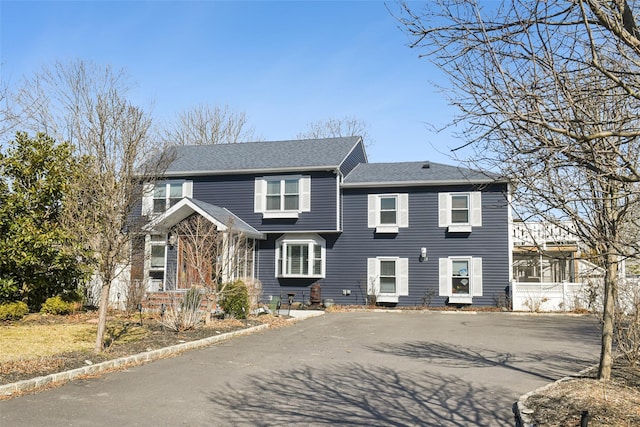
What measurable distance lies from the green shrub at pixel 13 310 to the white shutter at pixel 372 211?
47.1 ft

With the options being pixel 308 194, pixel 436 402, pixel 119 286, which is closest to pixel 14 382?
pixel 436 402

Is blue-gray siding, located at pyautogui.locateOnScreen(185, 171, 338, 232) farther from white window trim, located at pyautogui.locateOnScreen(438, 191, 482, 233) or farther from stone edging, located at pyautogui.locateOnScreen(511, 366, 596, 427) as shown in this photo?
stone edging, located at pyautogui.locateOnScreen(511, 366, 596, 427)

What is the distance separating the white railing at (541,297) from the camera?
22531 mm

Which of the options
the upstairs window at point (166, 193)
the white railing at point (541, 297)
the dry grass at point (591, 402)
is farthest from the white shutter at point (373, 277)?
the dry grass at point (591, 402)

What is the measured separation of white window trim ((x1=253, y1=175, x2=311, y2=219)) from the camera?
24.8 m

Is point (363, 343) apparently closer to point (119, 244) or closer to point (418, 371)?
point (418, 371)

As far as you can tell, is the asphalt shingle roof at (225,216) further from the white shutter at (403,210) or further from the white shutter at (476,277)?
the white shutter at (476,277)

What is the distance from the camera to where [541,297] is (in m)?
22.7

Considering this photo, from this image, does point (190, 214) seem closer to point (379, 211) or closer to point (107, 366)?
point (379, 211)

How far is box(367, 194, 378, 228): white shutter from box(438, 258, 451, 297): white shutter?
3486 millimetres

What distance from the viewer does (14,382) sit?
7.98m

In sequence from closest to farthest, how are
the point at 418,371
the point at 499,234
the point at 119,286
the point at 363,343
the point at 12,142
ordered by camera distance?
the point at 418,371, the point at 363,343, the point at 12,142, the point at 119,286, the point at 499,234

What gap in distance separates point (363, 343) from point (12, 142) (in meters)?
12.9

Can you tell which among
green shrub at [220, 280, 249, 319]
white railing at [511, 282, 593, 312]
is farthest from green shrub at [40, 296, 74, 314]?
white railing at [511, 282, 593, 312]
